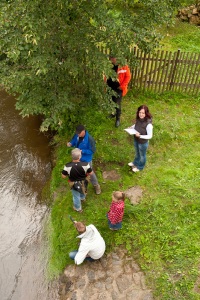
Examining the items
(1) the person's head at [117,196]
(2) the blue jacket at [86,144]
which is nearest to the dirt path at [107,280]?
(1) the person's head at [117,196]

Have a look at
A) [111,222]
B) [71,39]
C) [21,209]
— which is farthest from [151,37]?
[21,209]

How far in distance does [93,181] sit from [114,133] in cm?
214

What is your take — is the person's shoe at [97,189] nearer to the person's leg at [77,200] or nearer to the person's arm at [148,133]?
the person's leg at [77,200]

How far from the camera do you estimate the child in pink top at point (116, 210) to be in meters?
4.77

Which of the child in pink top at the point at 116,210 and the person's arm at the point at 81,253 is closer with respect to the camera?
the person's arm at the point at 81,253

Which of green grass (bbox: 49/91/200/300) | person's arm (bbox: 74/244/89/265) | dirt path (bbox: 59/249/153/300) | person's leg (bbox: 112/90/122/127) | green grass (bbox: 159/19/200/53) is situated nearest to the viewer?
person's arm (bbox: 74/244/89/265)

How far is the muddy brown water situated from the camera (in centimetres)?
504

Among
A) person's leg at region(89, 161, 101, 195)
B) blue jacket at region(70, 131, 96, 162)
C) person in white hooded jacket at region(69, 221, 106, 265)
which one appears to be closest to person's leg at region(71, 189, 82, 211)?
person's leg at region(89, 161, 101, 195)

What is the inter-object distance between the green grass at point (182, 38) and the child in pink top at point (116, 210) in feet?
29.6

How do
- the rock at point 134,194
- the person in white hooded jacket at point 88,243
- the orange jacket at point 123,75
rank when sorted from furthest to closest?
the orange jacket at point 123,75
the rock at point 134,194
the person in white hooded jacket at point 88,243

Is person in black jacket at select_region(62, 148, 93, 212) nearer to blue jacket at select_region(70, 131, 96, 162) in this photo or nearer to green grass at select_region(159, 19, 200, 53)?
blue jacket at select_region(70, 131, 96, 162)

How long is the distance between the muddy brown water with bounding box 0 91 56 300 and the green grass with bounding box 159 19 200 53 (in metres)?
7.19

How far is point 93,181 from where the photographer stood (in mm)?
5906

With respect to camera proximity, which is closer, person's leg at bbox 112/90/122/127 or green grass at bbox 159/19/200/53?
person's leg at bbox 112/90/122/127
